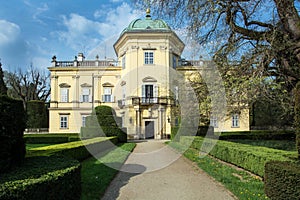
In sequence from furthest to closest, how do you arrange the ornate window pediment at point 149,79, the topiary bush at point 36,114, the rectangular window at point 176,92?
the topiary bush at point 36,114 < the ornate window pediment at point 149,79 < the rectangular window at point 176,92

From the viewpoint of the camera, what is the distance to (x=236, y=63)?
9.96m

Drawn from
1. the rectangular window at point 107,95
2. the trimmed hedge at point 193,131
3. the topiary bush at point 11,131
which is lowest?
the trimmed hedge at point 193,131

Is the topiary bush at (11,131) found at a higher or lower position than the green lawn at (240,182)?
higher

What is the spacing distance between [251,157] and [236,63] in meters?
3.95

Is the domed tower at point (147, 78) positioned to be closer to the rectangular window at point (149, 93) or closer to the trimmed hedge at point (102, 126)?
the rectangular window at point (149, 93)

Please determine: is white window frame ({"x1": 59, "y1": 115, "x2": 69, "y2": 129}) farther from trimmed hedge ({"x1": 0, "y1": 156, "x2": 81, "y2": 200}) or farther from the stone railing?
trimmed hedge ({"x1": 0, "y1": 156, "x2": 81, "y2": 200})

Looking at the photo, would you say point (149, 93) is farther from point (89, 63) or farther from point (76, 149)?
point (76, 149)

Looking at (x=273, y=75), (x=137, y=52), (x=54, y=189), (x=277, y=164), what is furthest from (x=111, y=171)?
(x=137, y=52)

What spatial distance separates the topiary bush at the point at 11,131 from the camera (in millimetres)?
4227

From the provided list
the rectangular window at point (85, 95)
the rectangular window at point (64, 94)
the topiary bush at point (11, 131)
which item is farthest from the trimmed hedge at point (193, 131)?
the rectangular window at point (64, 94)

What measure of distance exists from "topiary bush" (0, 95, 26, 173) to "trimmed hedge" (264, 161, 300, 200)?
Answer: 4779mm

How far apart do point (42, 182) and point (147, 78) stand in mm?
24297

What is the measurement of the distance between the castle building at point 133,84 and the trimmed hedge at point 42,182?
62.9ft

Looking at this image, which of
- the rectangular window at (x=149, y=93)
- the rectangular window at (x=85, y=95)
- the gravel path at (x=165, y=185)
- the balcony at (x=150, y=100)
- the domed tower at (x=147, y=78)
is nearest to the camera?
the gravel path at (x=165, y=185)
